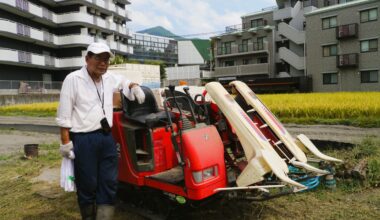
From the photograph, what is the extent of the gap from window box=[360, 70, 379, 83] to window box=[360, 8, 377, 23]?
4.34 meters

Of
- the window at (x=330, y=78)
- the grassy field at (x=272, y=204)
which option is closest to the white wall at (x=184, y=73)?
the window at (x=330, y=78)

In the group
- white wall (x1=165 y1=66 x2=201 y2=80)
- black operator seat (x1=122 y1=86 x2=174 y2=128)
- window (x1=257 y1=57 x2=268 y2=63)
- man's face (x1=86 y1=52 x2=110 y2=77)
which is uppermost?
window (x1=257 y1=57 x2=268 y2=63)

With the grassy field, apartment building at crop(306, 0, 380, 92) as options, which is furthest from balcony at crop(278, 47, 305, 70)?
the grassy field

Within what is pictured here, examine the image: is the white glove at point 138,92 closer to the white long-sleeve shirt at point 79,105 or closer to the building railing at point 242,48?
the white long-sleeve shirt at point 79,105

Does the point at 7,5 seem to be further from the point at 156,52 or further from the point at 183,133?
the point at 156,52

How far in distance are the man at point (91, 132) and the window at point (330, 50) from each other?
3207 cm

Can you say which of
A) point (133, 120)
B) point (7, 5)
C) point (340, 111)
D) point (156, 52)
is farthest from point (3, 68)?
point (156, 52)

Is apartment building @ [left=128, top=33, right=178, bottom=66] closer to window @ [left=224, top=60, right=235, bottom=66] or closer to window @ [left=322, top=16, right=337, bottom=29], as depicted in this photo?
window @ [left=224, top=60, right=235, bottom=66]

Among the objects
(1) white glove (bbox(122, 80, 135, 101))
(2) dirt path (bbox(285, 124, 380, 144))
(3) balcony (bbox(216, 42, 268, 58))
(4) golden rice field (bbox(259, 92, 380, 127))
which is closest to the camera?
(1) white glove (bbox(122, 80, 135, 101))

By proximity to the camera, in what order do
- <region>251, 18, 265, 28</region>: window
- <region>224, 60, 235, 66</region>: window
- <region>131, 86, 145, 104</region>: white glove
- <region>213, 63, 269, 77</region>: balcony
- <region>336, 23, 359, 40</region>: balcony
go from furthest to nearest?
<region>224, 60, 235, 66</region>: window
<region>251, 18, 265, 28</region>: window
<region>213, 63, 269, 77</region>: balcony
<region>336, 23, 359, 40</region>: balcony
<region>131, 86, 145, 104</region>: white glove

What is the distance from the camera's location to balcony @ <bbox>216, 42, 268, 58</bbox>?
132ft

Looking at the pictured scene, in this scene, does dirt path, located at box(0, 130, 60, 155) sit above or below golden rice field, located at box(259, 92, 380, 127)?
below

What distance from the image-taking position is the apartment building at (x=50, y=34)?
32656 mm

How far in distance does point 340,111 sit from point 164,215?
10.2 metres
